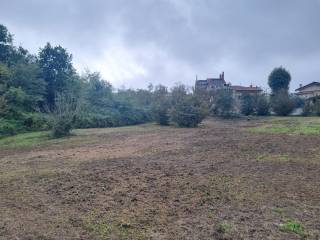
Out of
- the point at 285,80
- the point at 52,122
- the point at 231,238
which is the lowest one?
the point at 231,238

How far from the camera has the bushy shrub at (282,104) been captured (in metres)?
29.3

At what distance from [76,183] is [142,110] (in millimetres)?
21450

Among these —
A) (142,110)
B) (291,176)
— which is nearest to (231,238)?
(291,176)

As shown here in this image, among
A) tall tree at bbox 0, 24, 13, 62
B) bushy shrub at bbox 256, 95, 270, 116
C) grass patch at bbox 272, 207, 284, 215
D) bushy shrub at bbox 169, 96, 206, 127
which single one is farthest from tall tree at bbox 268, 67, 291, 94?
grass patch at bbox 272, 207, 284, 215

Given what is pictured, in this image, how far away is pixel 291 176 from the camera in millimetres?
6145

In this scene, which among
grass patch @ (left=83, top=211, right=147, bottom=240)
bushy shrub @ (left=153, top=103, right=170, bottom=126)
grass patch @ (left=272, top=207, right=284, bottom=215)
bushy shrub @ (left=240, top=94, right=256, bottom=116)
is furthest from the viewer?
bushy shrub @ (left=240, top=94, right=256, bottom=116)

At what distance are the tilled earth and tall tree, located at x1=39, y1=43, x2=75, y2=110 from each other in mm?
17287

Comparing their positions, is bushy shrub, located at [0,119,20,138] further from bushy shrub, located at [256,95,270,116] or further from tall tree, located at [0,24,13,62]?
bushy shrub, located at [256,95,270,116]

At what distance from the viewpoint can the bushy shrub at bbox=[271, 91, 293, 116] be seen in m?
29.3

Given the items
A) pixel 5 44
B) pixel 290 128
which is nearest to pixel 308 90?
pixel 290 128

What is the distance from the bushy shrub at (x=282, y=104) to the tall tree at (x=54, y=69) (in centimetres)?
2011

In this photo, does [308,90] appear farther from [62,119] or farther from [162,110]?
[62,119]

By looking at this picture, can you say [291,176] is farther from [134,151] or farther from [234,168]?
[134,151]

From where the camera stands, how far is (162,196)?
4.92m
